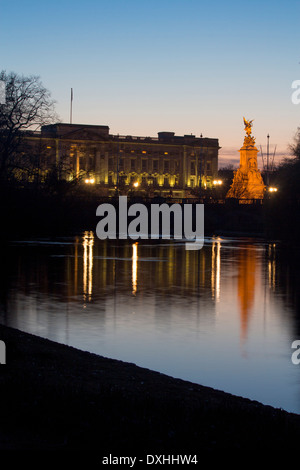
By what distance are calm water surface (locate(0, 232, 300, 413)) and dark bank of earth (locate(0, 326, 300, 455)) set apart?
4.92 feet

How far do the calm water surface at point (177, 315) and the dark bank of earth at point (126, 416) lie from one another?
150 centimetres

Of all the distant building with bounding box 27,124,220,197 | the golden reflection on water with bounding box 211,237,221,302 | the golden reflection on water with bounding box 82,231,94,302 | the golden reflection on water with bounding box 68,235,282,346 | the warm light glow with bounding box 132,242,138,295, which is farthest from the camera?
the distant building with bounding box 27,124,220,197

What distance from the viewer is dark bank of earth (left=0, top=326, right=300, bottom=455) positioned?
7.30 metres

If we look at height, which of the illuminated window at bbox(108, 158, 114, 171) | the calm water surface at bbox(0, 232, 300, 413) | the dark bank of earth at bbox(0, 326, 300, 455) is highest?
the illuminated window at bbox(108, 158, 114, 171)

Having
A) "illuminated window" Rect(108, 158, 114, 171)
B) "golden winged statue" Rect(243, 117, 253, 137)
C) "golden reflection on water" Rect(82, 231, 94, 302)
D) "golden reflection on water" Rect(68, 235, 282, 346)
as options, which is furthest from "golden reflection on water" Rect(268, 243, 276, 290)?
"illuminated window" Rect(108, 158, 114, 171)

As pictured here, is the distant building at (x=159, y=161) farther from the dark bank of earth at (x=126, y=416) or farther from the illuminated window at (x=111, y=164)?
the dark bank of earth at (x=126, y=416)

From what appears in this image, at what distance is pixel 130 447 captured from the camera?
715 centimetres

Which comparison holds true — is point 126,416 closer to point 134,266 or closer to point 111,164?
point 134,266

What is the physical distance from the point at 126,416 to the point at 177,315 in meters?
9.83

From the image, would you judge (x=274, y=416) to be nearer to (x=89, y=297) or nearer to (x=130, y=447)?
(x=130, y=447)

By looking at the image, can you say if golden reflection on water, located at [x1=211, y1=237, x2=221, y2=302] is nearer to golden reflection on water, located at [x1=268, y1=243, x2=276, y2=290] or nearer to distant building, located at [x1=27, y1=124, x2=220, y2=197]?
golden reflection on water, located at [x1=268, y1=243, x2=276, y2=290]

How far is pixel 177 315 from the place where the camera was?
17.8 metres

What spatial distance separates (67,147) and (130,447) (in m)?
162

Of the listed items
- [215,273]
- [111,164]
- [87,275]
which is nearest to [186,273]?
[215,273]
